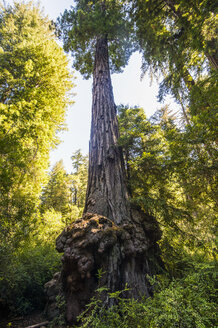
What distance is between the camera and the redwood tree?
199 centimetres

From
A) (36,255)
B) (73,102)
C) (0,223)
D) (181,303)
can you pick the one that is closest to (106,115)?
(0,223)

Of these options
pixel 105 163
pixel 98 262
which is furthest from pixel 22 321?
pixel 105 163

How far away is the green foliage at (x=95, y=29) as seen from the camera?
16.9ft

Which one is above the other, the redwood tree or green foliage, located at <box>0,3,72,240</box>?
green foliage, located at <box>0,3,72,240</box>

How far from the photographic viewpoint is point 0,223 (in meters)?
3.28

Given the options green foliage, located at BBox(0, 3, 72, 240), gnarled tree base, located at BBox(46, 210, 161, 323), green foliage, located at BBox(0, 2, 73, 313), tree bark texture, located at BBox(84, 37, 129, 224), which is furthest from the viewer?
green foliage, located at BBox(0, 3, 72, 240)

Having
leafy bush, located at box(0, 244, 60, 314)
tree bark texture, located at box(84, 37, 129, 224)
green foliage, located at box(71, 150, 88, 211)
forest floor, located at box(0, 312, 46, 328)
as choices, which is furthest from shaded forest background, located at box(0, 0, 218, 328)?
green foliage, located at box(71, 150, 88, 211)

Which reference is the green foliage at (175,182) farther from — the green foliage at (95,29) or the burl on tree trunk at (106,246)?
the green foliage at (95,29)

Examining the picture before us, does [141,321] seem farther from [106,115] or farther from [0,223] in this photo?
[106,115]

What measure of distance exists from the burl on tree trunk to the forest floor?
31 cm

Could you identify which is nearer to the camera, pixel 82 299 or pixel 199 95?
pixel 82 299

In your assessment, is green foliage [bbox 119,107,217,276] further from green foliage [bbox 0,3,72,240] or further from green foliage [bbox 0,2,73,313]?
green foliage [bbox 0,3,72,240]

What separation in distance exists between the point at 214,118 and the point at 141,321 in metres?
3.22

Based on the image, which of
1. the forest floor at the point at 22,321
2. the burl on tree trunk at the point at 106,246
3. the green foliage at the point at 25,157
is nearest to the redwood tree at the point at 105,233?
the burl on tree trunk at the point at 106,246
